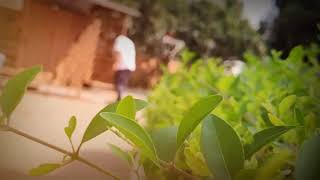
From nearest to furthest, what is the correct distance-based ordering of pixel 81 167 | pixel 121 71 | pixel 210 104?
pixel 210 104 → pixel 81 167 → pixel 121 71

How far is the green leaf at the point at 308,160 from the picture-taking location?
256 mm

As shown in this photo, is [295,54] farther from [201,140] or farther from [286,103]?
[201,140]

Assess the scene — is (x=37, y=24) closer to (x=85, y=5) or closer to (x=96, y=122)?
(x=85, y=5)

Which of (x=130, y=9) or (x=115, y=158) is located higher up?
(x=130, y=9)

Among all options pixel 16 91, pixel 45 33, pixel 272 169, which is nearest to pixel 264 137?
pixel 272 169

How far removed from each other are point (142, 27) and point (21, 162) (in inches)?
8.3

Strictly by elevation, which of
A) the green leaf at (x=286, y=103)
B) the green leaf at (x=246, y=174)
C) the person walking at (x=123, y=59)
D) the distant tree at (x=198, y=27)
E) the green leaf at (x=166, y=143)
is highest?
the distant tree at (x=198, y=27)

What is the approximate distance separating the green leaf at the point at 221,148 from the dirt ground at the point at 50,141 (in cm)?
10

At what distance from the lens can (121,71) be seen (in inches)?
18.8

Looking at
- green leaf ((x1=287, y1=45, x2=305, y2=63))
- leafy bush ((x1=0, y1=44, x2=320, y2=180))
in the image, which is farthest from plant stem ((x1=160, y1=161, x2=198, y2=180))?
green leaf ((x1=287, y1=45, x2=305, y2=63))

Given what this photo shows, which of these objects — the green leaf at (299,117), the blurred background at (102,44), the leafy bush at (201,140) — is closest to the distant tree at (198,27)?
the blurred background at (102,44)

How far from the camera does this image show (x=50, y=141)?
1.22 feet

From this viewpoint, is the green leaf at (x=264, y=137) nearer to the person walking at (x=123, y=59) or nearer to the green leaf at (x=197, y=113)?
the green leaf at (x=197, y=113)

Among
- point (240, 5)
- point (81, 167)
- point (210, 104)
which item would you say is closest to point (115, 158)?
point (81, 167)
